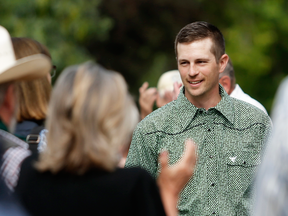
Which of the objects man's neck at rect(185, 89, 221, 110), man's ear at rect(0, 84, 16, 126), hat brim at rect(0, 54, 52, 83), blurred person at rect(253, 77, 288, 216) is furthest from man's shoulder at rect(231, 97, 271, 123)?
blurred person at rect(253, 77, 288, 216)

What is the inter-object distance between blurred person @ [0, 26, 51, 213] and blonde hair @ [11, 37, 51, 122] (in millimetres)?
300

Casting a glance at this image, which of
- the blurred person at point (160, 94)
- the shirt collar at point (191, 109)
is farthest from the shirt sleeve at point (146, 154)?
the blurred person at point (160, 94)

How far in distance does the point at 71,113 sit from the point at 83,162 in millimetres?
215

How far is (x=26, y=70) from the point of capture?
8.64 ft

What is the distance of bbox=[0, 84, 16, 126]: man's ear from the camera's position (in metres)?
2.42

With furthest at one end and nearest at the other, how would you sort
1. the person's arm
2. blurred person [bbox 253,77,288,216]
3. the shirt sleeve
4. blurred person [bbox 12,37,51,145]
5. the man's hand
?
the man's hand → the shirt sleeve → blurred person [bbox 12,37,51,145] → the person's arm → blurred person [bbox 253,77,288,216]

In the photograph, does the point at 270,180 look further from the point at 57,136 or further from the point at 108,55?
the point at 108,55

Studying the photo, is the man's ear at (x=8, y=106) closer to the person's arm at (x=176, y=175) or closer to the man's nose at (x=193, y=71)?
the person's arm at (x=176, y=175)

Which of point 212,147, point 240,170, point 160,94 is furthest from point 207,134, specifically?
point 160,94

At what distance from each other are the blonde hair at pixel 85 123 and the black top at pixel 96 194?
46 mm

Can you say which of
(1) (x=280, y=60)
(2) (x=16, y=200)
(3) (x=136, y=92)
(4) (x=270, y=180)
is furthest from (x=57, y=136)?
(1) (x=280, y=60)

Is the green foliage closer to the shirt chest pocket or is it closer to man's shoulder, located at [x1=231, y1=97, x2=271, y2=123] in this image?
man's shoulder, located at [x1=231, y1=97, x2=271, y2=123]

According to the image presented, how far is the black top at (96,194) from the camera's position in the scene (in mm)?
2000

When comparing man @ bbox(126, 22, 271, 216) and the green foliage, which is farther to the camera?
the green foliage
